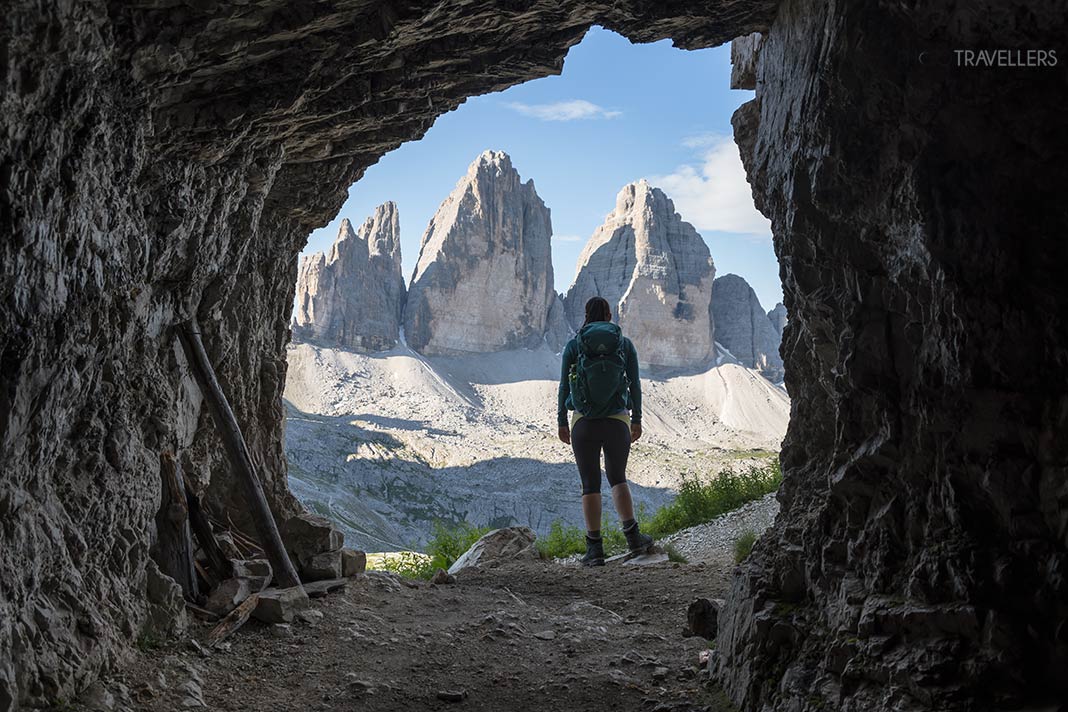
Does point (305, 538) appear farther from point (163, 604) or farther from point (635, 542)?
point (635, 542)

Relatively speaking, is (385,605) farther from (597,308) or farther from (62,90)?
(62,90)

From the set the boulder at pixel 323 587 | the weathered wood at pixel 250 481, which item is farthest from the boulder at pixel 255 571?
the boulder at pixel 323 587

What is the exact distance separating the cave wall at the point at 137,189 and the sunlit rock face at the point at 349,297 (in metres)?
109

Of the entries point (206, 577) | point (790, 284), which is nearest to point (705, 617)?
point (790, 284)

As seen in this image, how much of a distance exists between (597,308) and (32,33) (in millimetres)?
6777

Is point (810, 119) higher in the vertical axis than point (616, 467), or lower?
higher

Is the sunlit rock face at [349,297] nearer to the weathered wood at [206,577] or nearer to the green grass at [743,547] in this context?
the green grass at [743,547]

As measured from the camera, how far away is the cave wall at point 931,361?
307 centimetres

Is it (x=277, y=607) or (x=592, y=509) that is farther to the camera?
(x=592, y=509)

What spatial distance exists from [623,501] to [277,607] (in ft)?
13.5

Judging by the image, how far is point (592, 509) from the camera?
918cm

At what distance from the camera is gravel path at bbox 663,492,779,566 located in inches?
435

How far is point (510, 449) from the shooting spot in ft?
291

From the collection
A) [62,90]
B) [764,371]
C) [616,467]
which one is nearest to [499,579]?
[616,467]
